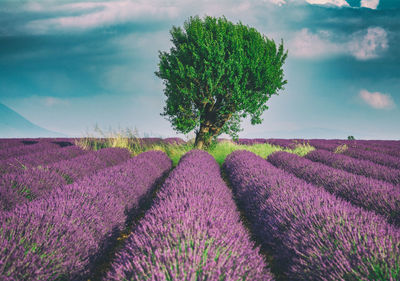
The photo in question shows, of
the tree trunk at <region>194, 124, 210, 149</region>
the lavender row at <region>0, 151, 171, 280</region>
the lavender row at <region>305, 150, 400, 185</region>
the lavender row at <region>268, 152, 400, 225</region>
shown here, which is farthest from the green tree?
the lavender row at <region>0, 151, 171, 280</region>

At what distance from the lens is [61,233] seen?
223 cm

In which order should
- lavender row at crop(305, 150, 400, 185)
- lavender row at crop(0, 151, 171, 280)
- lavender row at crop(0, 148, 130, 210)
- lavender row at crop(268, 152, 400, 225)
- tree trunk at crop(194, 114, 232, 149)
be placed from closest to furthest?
lavender row at crop(0, 151, 171, 280) < lavender row at crop(268, 152, 400, 225) < lavender row at crop(0, 148, 130, 210) < lavender row at crop(305, 150, 400, 185) < tree trunk at crop(194, 114, 232, 149)

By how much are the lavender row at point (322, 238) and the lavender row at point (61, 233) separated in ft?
6.64

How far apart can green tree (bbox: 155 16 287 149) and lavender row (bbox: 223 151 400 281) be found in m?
6.87

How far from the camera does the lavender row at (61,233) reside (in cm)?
179

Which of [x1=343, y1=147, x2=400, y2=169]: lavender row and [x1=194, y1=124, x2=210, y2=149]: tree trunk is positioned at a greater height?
[x1=194, y1=124, x2=210, y2=149]: tree trunk

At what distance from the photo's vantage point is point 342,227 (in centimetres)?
203

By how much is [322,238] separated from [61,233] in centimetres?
252

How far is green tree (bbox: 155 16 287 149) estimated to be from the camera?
911cm

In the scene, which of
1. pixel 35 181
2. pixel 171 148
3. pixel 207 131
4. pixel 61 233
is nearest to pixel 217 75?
pixel 207 131

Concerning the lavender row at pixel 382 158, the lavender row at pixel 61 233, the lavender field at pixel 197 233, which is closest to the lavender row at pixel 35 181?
the lavender field at pixel 197 233

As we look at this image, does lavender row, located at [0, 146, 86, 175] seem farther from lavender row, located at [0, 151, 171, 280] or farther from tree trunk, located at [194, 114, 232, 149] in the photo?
tree trunk, located at [194, 114, 232, 149]

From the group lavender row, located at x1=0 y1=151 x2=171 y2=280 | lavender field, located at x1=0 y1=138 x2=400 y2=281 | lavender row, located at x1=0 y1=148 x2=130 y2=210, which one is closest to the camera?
lavender field, located at x1=0 y1=138 x2=400 y2=281

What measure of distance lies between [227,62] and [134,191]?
693 centimetres
